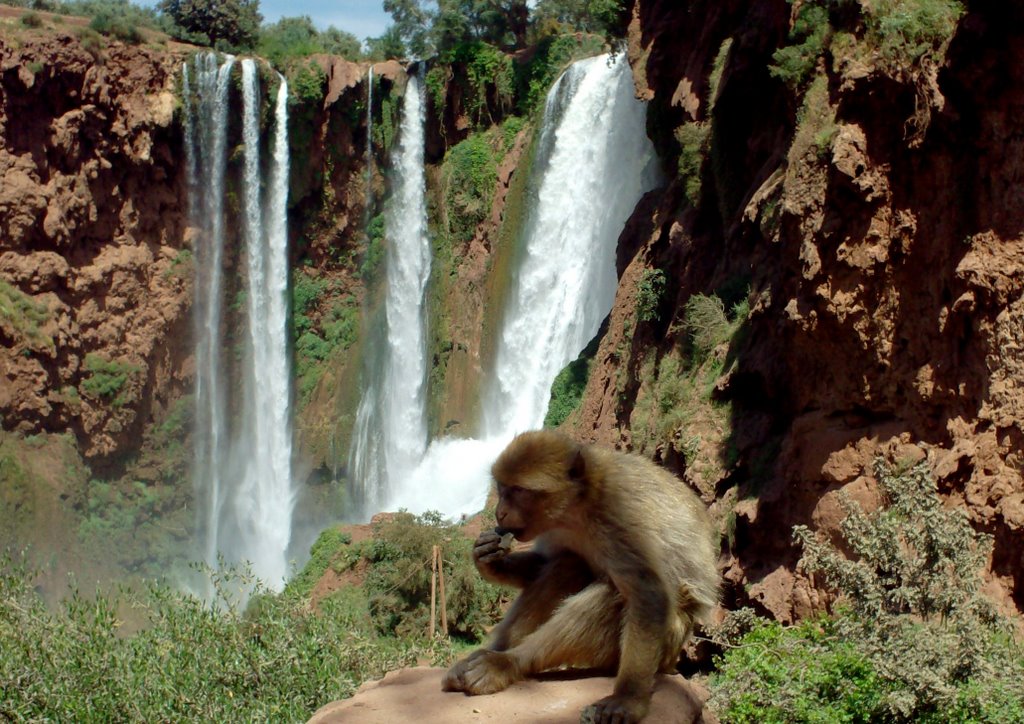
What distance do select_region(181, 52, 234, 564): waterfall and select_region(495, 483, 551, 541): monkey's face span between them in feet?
103

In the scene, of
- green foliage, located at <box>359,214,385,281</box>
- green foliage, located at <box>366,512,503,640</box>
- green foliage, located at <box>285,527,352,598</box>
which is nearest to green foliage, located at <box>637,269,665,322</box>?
green foliage, located at <box>366,512,503,640</box>

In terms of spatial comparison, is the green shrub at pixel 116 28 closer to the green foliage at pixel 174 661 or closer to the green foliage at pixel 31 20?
the green foliage at pixel 31 20

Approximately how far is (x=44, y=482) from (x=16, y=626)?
24.4 m

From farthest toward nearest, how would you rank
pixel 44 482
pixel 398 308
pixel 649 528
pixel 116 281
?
1. pixel 398 308
2. pixel 116 281
3. pixel 44 482
4. pixel 649 528

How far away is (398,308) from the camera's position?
39000 mm

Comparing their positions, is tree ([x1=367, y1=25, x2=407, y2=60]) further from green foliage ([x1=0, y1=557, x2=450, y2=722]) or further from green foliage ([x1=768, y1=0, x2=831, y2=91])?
green foliage ([x1=0, y1=557, x2=450, y2=722])

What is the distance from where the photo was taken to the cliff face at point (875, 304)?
38.0 feet

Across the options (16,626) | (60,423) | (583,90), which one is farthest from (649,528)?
(60,423)

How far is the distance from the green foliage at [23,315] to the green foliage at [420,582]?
1305 cm

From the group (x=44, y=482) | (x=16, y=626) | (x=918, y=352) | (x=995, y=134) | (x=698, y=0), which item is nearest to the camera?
(x=16, y=626)

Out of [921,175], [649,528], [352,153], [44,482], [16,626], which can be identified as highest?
[352,153]

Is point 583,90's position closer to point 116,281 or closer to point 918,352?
point 116,281

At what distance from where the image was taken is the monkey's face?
5.76 metres

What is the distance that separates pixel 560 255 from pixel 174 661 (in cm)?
2479
